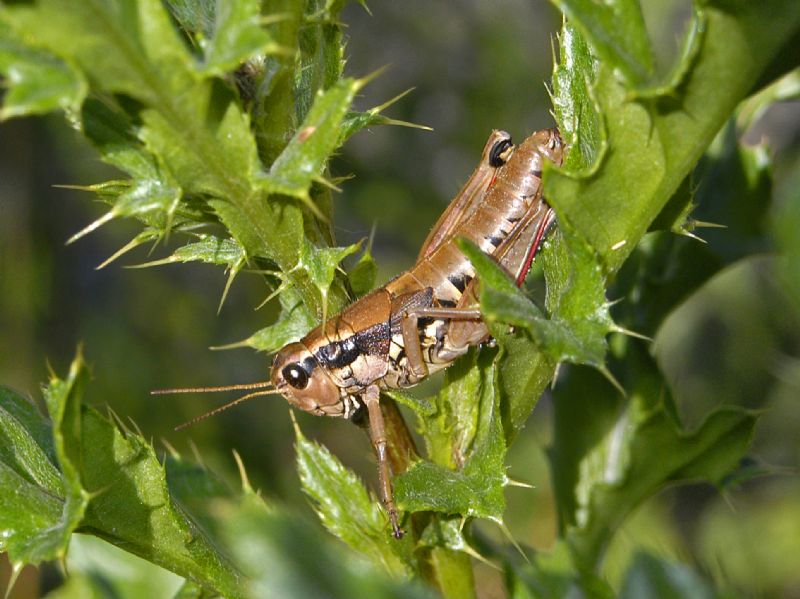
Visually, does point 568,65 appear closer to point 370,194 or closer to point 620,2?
point 620,2

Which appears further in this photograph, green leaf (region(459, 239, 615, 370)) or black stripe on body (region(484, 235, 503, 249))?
black stripe on body (region(484, 235, 503, 249))

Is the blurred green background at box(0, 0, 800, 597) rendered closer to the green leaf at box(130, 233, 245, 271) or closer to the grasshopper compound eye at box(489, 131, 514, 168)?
the grasshopper compound eye at box(489, 131, 514, 168)

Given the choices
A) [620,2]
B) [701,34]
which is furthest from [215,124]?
[701,34]

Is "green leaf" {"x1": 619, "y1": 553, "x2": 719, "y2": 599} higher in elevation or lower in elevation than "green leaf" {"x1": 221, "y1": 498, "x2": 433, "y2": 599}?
lower

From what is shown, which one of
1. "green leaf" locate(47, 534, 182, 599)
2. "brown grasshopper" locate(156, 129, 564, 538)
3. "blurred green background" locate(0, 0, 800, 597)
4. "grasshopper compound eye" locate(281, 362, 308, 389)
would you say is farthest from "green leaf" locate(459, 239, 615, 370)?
"blurred green background" locate(0, 0, 800, 597)

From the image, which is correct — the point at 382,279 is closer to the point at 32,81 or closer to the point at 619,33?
the point at 619,33

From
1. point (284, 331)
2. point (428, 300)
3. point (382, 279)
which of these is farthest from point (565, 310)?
point (382, 279)
